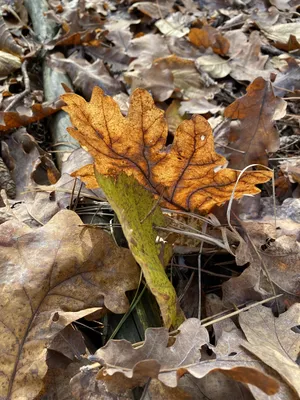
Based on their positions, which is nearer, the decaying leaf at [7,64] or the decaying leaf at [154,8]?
the decaying leaf at [7,64]

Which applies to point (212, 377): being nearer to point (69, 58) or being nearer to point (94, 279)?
point (94, 279)

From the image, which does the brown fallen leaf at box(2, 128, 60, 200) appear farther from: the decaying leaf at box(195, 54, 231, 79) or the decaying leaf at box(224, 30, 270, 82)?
the decaying leaf at box(224, 30, 270, 82)

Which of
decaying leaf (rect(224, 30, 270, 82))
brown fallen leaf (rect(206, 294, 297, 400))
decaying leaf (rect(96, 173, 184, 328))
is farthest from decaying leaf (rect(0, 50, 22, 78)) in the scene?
brown fallen leaf (rect(206, 294, 297, 400))

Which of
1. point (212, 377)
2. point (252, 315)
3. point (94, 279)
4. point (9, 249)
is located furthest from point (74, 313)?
point (252, 315)

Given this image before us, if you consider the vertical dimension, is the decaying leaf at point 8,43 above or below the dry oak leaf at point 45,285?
above

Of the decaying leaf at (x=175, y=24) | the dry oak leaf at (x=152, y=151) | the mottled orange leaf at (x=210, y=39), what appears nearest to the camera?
A: the dry oak leaf at (x=152, y=151)

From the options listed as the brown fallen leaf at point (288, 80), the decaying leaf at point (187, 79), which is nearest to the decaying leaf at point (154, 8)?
the decaying leaf at point (187, 79)

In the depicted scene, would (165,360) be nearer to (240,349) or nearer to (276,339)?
(240,349)

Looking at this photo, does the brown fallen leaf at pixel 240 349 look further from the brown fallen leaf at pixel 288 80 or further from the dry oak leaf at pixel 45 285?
the brown fallen leaf at pixel 288 80
